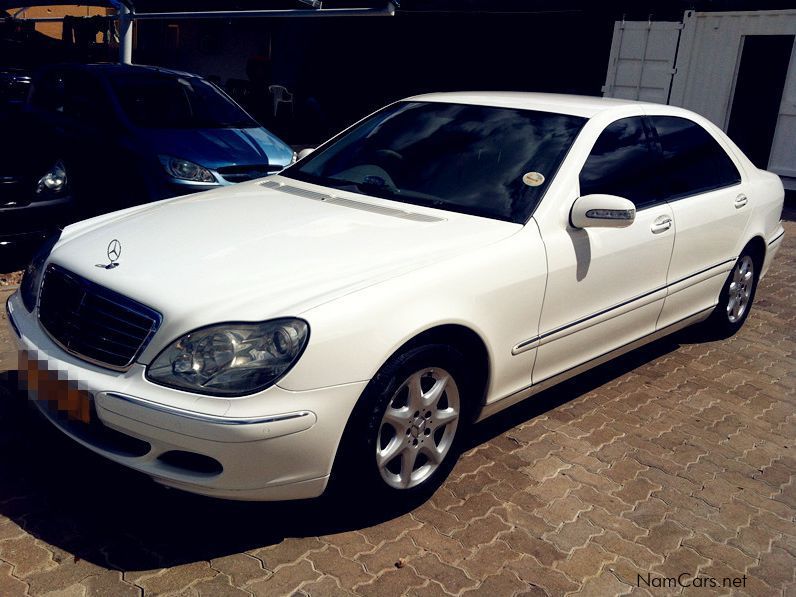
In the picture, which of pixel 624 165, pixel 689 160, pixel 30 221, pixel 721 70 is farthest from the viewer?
pixel 721 70

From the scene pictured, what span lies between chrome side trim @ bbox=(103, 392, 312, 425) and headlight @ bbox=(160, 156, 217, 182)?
4.56 m

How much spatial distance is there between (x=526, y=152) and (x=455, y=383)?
131cm

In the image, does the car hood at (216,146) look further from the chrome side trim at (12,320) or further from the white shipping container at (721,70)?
the white shipping container at (721,70)

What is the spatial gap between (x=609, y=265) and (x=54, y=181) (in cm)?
427

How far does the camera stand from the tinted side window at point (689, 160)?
4.69 metres

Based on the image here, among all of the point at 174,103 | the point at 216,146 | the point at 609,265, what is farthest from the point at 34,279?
the point at 174,103

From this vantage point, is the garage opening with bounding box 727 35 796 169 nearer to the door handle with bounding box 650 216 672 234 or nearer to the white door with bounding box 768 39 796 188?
the white door with bounding box 768 39 796 188

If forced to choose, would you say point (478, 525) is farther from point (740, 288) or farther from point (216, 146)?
Result: point (216, 146)

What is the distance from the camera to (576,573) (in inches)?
122

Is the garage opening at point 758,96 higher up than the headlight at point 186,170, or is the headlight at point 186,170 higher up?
the garage opening at point 758,96

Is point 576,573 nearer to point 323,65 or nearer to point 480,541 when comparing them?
point 480,541

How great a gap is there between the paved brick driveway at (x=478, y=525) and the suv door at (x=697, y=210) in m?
0.87

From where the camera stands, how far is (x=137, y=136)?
739 centimetres

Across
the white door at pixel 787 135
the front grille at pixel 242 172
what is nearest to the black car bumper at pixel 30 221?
the front grille at pixel 242 172
